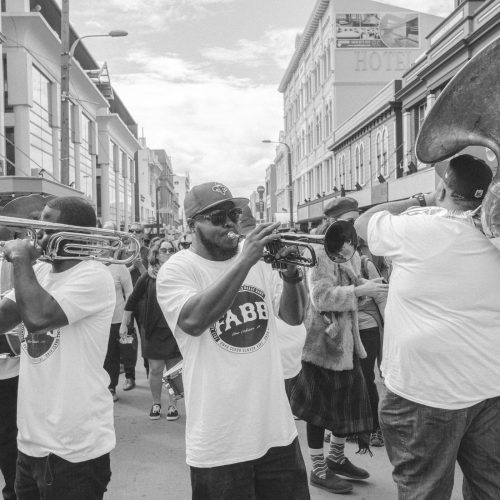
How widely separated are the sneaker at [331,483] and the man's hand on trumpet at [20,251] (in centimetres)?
267

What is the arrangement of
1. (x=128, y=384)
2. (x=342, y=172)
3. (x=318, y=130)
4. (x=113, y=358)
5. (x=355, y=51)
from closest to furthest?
(x=113, y=358) < (x=128, y=384) < (x=342, y=172) < (x=355, y=51) < (x=318, y=130)

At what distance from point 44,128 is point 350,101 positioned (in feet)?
75.0

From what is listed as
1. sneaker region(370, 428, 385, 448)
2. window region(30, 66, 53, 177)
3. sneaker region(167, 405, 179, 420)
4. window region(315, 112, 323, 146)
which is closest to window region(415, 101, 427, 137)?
window region(30, 66, 53, 177)

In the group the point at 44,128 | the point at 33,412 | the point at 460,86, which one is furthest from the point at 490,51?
the point at 44,128

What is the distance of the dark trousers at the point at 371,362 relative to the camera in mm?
4367

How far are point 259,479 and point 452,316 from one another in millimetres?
1084

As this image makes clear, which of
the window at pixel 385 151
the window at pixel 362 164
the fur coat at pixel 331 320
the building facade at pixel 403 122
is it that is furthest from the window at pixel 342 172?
the fur coat at pixel 331 320

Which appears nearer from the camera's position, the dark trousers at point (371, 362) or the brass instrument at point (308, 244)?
the brass instrument at point (308, 244)

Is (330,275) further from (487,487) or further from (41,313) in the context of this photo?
(41,313)

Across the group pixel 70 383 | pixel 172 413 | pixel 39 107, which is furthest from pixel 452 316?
pixel 39 107

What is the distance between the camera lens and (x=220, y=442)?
2.38 meters

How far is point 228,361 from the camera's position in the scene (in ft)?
8.02

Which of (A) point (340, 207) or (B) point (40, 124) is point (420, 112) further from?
(A) point (340, 207)

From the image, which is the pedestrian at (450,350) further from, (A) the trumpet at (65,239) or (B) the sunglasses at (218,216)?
(A) the trumpet at (65,239)
